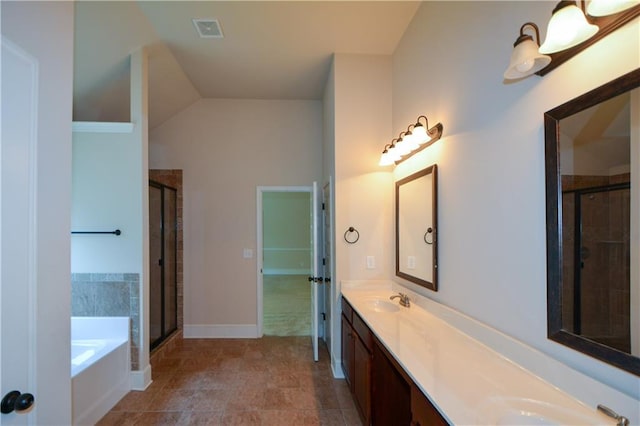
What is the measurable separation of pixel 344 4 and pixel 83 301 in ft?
11.2

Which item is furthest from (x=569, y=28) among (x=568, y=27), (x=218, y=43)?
(x=218, y=43)

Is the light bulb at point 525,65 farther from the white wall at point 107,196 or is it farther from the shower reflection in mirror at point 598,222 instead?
the white wall at point 107,196

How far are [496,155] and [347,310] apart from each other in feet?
5.73

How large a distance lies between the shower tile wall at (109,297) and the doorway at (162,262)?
0.60 meters

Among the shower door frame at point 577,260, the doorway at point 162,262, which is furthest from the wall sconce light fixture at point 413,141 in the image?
the doorway at point 162,262

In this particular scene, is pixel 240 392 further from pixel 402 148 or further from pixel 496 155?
pixel 496 155

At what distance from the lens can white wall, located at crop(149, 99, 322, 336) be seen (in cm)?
414

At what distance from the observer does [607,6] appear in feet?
2.94

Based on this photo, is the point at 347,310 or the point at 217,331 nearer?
the point at 347,310

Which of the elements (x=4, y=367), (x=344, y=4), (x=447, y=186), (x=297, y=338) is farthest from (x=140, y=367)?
(x=344, y=4)

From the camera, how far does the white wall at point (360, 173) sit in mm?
3000

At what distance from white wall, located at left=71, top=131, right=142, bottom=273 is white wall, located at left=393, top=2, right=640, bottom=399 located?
254cm

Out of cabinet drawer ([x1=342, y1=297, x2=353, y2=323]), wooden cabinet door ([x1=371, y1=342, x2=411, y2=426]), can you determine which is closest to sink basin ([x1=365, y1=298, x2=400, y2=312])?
cabinet drawer ([x1=342, y1=297, x2=353, y2=323])

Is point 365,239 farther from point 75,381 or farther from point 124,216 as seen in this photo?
point 75,381
